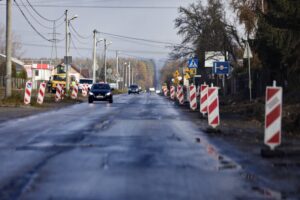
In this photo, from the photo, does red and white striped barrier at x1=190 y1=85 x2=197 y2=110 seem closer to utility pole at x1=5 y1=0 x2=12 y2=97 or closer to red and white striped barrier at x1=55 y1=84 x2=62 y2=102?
utility pole at x1=5 y1=0 x2=12 y2=97

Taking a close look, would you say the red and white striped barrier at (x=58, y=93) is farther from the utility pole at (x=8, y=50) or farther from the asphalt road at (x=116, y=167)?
the asphalt road at (x=116, y=167)

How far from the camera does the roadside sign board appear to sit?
13610 millimetres

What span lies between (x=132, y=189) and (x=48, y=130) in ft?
35.8

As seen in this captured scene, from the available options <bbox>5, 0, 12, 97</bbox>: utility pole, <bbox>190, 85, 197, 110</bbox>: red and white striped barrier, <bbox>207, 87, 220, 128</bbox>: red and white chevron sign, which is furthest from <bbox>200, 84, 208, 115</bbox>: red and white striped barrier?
<bbox>5, 0, 12, 97</bbox>: utility pole

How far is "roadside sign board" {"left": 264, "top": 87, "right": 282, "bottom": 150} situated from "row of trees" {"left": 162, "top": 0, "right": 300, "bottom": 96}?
43.5ft

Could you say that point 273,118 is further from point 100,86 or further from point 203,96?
point 100,86

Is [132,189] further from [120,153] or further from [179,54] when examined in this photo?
[179,54]

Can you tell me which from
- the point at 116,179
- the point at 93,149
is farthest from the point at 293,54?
the point at 116,179

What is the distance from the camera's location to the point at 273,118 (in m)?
13.7

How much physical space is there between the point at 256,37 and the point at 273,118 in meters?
22.0

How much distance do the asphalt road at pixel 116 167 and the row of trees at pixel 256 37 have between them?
38.0 ft

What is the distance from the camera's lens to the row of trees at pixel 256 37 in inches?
1149

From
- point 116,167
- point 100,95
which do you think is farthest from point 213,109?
point 100,95

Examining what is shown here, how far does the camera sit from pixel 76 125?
2225 cm
